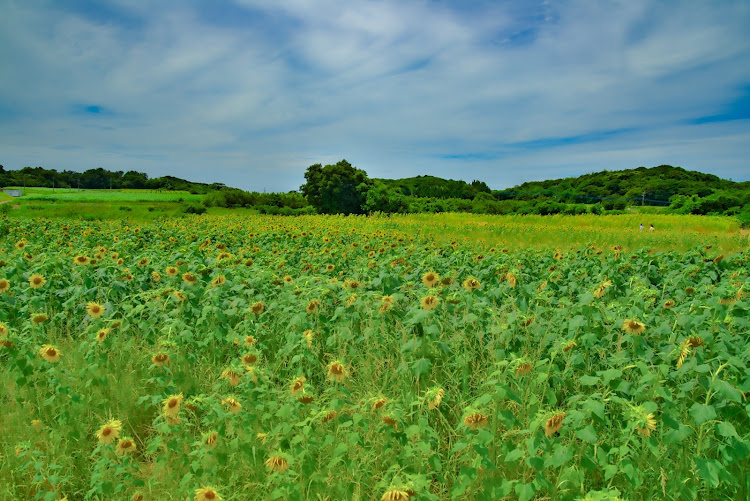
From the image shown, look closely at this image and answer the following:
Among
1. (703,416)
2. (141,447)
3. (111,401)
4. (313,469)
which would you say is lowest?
(141,447)

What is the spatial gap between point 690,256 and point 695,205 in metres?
37.2

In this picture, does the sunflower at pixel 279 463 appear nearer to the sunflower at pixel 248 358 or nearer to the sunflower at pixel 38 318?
the sunflower at pixel 248 358

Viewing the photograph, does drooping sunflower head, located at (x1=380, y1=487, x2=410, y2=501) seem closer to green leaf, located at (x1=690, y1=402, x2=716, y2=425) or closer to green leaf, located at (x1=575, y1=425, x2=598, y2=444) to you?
green leaf, located at (x1=575, y1=425, x2=598, y2=444)

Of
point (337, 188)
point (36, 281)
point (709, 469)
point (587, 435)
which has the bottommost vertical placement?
point (709, 469)

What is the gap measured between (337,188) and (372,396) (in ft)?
88.4

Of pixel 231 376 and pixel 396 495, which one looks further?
pixel 231 376

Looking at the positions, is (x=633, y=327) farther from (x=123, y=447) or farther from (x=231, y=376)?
(x=123, y=447)

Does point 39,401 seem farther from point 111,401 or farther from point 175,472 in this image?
point 175,472

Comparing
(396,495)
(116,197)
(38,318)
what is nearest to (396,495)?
(396,495)

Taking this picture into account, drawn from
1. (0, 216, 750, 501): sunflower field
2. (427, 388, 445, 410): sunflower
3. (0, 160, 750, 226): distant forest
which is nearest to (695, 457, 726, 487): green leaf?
(0, 216, 750, 501): sunflower field

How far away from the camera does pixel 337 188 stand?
1149 inches

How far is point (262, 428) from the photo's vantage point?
9.69 feet

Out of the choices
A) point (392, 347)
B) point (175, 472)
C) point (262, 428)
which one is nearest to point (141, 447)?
point (175, 472)

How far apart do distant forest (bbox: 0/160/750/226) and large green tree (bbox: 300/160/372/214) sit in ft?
0.21
